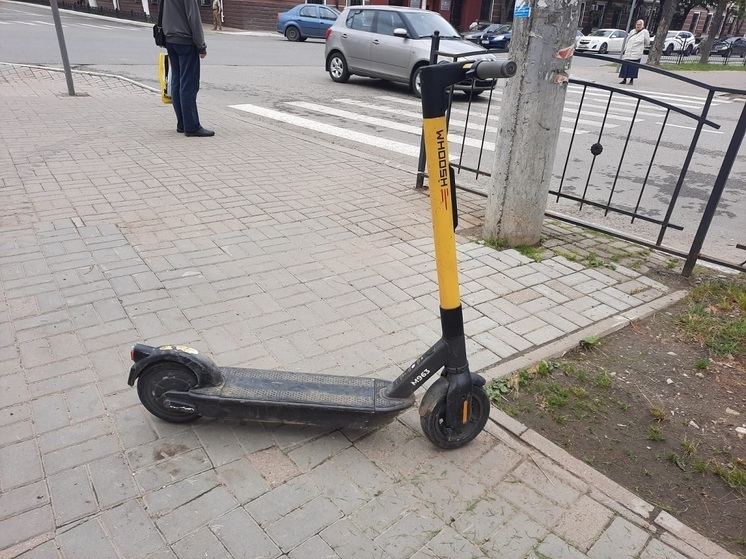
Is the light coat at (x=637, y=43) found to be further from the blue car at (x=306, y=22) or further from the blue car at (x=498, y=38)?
the blue car at (x=306, y=22)

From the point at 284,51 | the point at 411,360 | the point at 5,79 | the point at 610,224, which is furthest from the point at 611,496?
the point at 284,51

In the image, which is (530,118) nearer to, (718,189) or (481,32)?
(718,189)

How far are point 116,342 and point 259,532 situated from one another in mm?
1632

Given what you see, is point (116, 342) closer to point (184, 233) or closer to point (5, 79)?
point (184, 233)

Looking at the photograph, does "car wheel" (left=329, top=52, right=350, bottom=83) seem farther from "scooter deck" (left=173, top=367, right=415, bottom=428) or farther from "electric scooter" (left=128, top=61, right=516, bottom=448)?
"scooter deck" (left=173, top=367, right=415, bottom=428)

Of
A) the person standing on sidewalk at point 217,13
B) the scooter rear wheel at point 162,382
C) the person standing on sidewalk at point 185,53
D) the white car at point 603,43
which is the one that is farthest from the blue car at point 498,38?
the scooter rear wheel at point 162,382

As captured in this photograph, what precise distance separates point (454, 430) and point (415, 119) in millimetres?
8896

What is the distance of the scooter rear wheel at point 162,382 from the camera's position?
263cm

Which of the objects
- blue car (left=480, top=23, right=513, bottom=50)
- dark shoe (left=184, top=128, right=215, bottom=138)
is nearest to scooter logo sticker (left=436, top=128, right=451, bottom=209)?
dark shoe (left=184, top=128, right=215, bottom=138)

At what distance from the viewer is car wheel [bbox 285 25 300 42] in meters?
27.5

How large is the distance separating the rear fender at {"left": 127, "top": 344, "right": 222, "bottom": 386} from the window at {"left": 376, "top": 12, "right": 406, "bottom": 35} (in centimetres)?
1220

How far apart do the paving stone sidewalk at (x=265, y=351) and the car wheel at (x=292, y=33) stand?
76.7ft

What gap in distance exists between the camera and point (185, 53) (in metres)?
7.40

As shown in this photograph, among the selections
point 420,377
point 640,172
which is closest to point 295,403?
point 420,377
